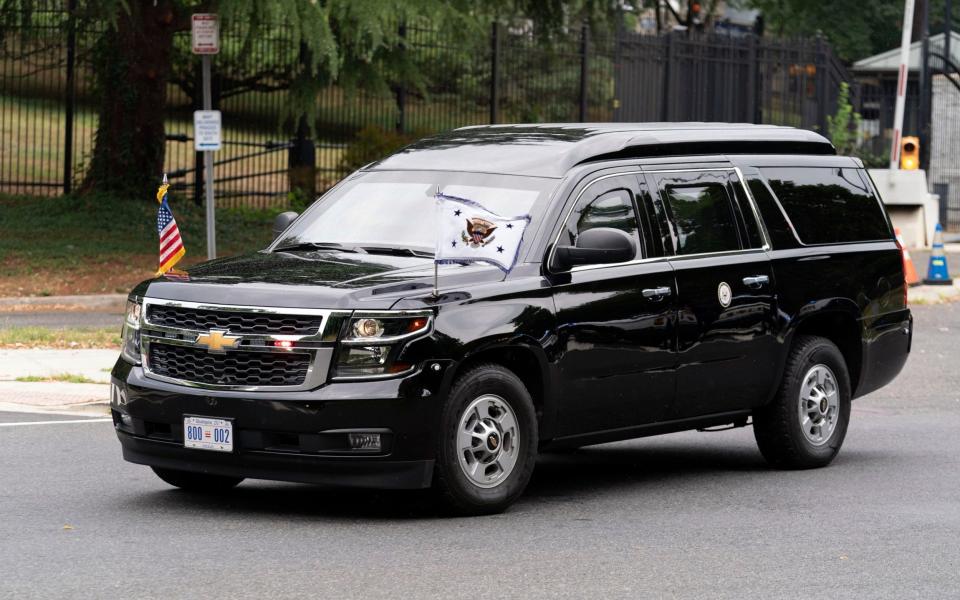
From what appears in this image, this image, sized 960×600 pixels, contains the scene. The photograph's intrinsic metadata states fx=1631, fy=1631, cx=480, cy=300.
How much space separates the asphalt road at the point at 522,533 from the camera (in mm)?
6820

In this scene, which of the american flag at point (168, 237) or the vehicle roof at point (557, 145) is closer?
the vehicle roof at point (557, 145)

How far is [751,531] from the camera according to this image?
8.18 metres

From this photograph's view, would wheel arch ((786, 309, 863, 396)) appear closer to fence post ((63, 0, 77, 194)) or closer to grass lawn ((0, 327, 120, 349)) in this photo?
grass lawn ((0, 327, 120, 349))

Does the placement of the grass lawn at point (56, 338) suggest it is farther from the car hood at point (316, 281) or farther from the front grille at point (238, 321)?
the front grille at point (238, 321)

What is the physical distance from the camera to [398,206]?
359 inches

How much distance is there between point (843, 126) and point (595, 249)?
2573 cm

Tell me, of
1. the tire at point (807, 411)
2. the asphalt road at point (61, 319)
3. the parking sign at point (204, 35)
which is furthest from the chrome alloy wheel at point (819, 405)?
the parking sign at point (204, 35)

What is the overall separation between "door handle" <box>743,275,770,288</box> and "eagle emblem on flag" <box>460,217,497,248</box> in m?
1.96

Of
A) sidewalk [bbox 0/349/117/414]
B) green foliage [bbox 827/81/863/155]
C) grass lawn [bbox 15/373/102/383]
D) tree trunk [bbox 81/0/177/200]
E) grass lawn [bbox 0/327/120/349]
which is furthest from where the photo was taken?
green foliage [bbox 827/81/863/155]

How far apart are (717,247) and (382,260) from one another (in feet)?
7.31

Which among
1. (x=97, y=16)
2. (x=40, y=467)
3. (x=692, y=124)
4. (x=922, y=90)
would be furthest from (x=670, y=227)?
(x=922, y=90)

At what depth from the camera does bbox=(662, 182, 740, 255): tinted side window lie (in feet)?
31.0

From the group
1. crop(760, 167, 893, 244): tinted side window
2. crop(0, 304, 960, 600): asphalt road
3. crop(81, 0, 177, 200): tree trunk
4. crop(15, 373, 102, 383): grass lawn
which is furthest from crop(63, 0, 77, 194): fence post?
crop(760, 167, 893, 244): tinted side window

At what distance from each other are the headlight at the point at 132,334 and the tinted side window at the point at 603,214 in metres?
2.25
